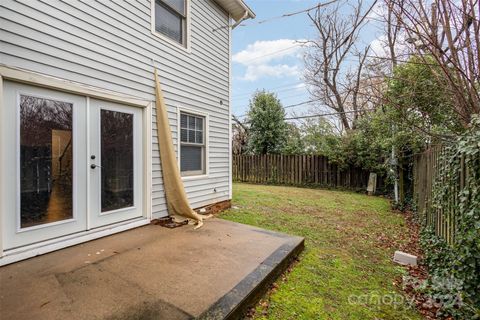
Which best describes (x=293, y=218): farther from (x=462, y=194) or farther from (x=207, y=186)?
(x=462, y=194)

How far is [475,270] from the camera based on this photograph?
1.97m

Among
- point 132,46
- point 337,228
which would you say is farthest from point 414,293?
point 132,46

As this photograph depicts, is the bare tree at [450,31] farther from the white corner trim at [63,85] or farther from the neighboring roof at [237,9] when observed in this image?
the neighboring roof at [237,9]

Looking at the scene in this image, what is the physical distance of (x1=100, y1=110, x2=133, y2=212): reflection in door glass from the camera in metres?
3.40

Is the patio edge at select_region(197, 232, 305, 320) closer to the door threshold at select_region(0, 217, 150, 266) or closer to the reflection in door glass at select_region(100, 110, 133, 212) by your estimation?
the door threshold at select_region(0, 217, 150, 266)

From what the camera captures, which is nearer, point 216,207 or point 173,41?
point 173,41

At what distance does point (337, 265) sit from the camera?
3111 mm

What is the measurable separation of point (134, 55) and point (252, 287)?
11.7 feet

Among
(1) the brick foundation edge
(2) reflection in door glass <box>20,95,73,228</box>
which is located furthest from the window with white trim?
(2) reflection in door glass <box>20,95,73,228</box>

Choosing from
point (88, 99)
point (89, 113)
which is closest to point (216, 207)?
point (89, 113)

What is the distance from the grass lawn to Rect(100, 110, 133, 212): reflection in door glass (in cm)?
219

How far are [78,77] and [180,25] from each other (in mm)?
2434

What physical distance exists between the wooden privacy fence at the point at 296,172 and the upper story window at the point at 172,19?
7.81 meters

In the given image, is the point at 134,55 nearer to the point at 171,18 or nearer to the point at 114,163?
the point at 171,18
